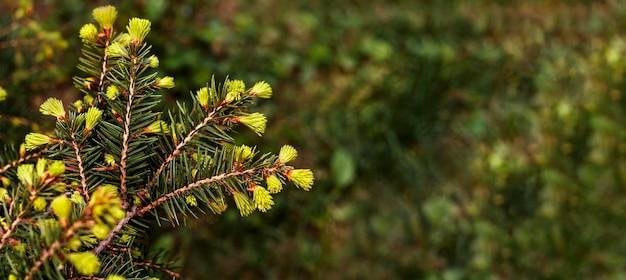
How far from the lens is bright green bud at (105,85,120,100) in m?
0.94

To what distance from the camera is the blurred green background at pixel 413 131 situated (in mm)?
2350

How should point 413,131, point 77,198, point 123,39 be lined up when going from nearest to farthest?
point 77,198
point 123,39
point 413,131

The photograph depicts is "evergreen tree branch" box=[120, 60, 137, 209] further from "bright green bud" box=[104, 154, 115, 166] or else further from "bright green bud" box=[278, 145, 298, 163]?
"bright green bud" box=[278, 145, 298, 163]

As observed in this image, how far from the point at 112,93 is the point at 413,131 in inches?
67.8

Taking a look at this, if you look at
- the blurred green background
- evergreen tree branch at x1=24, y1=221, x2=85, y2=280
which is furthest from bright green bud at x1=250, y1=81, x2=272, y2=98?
the blurred green background

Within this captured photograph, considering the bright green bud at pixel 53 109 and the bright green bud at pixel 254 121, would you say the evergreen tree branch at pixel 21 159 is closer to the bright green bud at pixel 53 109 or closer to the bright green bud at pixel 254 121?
the bright green bud at pixel 53 109

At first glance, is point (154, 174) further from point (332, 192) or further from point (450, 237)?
point (450, 237)

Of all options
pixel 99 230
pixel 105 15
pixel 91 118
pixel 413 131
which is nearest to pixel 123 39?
pixel 105 15

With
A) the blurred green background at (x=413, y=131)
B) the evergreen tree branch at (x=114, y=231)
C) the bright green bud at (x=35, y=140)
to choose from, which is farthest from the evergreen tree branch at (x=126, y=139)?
the blurred green background at (x=413, y=131)

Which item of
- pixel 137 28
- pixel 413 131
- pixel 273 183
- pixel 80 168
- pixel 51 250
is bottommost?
pixel 51 250

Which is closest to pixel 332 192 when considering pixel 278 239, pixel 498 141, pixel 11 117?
pixel 278 239

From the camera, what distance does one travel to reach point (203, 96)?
95cm

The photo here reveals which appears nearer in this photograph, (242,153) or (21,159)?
(242,153)

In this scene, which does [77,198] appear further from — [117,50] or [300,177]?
[300,177]
